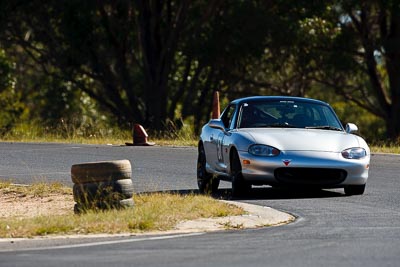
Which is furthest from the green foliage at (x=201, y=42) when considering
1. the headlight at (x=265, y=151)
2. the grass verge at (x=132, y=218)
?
the grass verge at (x=132, y=218)

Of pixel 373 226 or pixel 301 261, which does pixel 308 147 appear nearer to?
pixel 373 226

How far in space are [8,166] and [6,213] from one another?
6.32m

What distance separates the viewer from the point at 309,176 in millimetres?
15859

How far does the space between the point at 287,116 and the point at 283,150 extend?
4.07 ft

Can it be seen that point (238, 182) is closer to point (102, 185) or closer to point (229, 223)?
point (102, 185)

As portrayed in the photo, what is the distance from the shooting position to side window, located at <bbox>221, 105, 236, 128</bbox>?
56.9ft

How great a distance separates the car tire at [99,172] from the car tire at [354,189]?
3.72 metres

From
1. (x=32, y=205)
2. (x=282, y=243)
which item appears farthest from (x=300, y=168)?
(x=282, y=243)

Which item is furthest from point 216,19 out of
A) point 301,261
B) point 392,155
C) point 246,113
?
point 301,261

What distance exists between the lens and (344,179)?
52.2 ft

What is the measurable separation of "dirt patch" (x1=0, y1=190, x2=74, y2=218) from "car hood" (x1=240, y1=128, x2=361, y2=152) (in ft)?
8.77

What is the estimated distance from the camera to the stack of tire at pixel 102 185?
44.9ft

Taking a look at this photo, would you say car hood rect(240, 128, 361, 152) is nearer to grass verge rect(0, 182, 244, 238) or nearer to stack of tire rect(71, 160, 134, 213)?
grass verge rect(0, 182, 244, 238)

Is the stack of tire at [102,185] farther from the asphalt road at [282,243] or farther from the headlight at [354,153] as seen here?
the headlight at [354,153]
